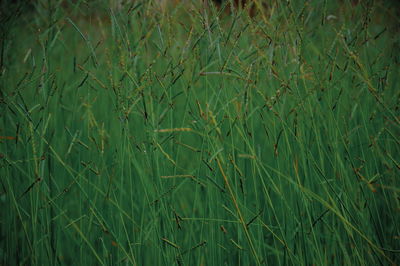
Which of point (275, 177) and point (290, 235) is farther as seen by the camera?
point (275, 177)

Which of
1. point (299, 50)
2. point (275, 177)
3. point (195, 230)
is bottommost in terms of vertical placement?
point (195, 230)

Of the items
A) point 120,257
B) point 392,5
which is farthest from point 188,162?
point 392,5

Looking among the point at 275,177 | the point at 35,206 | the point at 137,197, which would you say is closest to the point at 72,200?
the point at 137,197

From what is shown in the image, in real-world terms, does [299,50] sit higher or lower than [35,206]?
higher

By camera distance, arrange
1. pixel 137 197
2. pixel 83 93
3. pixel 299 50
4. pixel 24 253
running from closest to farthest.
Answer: pixel 299 50 → pixel 24 253 → pixel 137 197 → pixel 83 93

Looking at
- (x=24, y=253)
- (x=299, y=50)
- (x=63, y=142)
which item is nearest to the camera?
(x=299, y=50)

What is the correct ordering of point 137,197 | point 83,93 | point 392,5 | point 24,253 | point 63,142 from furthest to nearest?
point 83,93 → point 392,5 → point 63,142 → point 137,197 → point 24,253

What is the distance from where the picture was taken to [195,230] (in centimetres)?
107

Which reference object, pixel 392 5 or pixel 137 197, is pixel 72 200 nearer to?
pixel 137 197

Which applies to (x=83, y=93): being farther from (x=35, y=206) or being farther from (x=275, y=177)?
(x=275, y=177)

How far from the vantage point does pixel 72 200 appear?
1197mm

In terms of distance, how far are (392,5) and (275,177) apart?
92 cm

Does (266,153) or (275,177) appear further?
(266,153)

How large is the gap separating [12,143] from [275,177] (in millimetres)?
791
